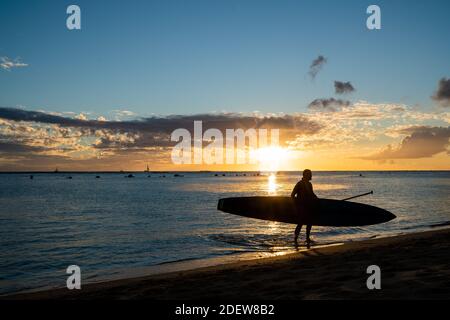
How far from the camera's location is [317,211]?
16016mm

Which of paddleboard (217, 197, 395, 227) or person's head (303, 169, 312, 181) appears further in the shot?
paddleboard (217, 197, 395, 227)

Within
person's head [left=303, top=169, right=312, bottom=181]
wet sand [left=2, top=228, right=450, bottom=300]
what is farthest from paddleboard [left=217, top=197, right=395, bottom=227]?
wet sand [left=2, top=228, right=450, bottom=300]

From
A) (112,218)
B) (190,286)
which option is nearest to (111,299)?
(190,286)

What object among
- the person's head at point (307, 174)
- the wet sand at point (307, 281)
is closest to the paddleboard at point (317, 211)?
the person's head at point (307, 174)

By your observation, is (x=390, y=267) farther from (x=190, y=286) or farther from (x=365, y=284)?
(x=190, y=286)

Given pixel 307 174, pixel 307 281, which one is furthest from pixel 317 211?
pixel 307 281

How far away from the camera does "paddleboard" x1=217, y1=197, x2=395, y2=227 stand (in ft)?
53.1

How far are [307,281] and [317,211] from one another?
9184 mm

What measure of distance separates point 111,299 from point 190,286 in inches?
62.1

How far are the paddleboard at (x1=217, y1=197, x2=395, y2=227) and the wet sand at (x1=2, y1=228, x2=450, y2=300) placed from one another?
5454mm

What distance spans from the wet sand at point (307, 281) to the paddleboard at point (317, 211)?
17.9 feet

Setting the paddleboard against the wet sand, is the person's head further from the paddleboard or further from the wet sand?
the paddleboard

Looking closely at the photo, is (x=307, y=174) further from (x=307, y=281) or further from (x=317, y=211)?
(x=307, y=281)

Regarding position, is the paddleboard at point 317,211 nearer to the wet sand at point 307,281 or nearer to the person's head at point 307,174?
the person's head at point 307,174
